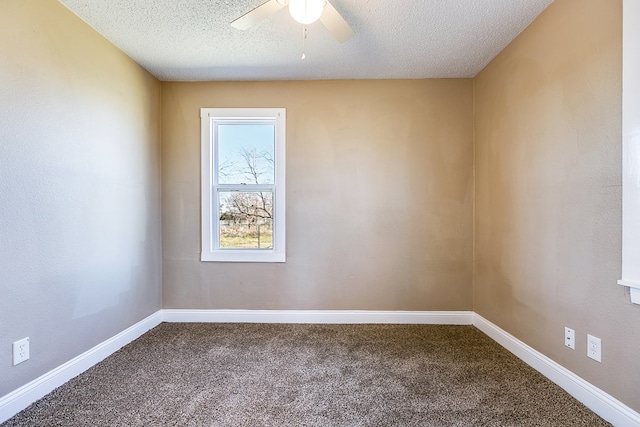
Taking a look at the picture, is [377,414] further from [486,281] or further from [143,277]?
[143,277]

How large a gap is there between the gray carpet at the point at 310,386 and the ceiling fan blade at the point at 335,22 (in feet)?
7.24

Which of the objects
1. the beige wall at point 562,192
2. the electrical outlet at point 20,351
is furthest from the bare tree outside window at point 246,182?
the beige wall at point 562,192

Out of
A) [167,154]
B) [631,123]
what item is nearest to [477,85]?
[631,123]

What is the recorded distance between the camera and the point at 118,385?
1.98m

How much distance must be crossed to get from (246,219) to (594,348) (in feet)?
9.24

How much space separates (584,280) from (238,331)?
262cm

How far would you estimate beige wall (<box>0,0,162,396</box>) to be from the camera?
170cm

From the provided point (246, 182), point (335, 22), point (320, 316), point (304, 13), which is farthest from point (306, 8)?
point (320, 316)

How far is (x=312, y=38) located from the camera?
238 cm

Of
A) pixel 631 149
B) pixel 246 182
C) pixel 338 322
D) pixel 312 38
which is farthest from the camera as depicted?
pixel 246 182

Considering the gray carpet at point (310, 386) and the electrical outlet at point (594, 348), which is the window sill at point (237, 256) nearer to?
the gray carpet at point (310, 386)

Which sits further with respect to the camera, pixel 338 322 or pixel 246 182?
pixel 246 182

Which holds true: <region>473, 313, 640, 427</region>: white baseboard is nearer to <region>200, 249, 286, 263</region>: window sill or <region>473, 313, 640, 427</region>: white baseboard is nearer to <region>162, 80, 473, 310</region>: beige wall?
<region>162, 80, 473, 310</region>: beige wall

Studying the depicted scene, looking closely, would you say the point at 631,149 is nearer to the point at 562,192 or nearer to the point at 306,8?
the point at 562,192
